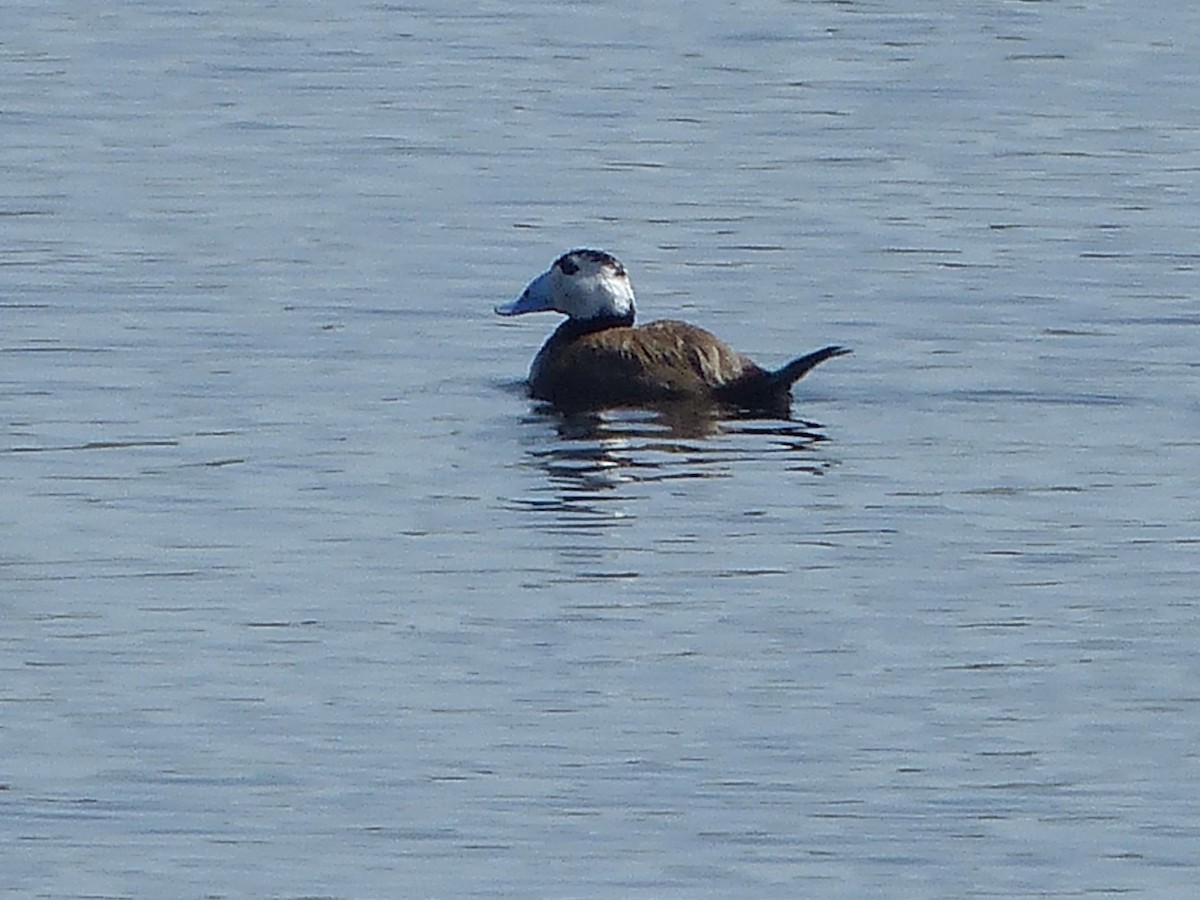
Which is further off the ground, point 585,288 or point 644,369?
point 585,288

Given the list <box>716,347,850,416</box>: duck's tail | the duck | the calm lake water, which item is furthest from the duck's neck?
<box>716,347,850,416</box>: duck's tail

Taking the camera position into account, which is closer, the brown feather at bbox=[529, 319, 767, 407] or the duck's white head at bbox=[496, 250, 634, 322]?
the brown feather at bbox=[529, 319, 767, 407]

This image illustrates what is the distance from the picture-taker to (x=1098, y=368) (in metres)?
14.3

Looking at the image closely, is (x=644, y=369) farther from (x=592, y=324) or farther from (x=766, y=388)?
(x=592, y=324)

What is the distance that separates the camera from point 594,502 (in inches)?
475

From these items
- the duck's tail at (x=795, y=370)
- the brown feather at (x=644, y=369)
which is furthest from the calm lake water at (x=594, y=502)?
the brown feather at (x=644, y=369)

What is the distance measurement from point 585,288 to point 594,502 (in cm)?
295

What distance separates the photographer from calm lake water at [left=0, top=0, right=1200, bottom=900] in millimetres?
8570

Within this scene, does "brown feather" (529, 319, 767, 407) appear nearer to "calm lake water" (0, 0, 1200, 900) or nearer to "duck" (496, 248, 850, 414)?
"duck" (496, 248, 850, 414)

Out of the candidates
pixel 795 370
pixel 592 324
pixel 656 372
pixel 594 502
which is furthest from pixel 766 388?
pixel 594 502

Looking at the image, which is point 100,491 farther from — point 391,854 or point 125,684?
point 391,854

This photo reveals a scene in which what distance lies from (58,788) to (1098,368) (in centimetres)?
644

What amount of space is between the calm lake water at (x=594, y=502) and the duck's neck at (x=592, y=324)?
0.35 metres

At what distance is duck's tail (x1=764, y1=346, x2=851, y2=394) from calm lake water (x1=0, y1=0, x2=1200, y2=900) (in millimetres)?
204
